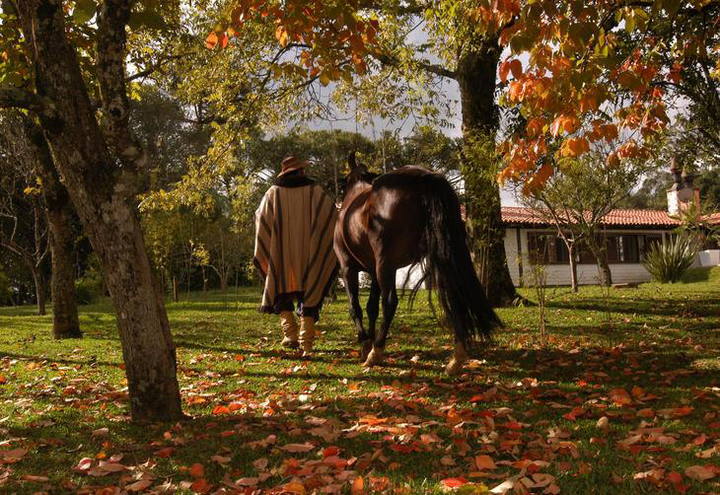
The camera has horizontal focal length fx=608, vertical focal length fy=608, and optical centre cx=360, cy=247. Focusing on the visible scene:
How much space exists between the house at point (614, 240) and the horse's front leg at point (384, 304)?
19.9 metres

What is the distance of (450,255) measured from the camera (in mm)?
5438

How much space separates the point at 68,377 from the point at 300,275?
2.78 m

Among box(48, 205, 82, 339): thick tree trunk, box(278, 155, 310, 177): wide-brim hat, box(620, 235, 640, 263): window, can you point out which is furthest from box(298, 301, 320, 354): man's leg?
box(620, 235, 640, 263): window

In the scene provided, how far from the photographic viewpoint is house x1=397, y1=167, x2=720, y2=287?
2677 centimetres

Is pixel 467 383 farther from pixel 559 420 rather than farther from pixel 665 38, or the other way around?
pixel 665 38

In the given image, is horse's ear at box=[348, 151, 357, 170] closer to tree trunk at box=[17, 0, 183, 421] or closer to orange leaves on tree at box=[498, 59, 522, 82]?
orange leaves on tree at box=[498, 59, 522, 82]

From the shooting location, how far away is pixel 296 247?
295 inches

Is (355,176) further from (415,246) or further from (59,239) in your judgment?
(59,239)

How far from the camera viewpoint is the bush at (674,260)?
2205cm

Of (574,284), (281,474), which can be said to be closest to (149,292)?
(281,474)

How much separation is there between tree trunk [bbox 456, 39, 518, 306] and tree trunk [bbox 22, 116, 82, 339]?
21.9ft

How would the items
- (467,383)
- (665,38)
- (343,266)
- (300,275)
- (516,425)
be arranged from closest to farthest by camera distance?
(516,425) < (467,383) < (343,266) < (300,275) < (665,38)

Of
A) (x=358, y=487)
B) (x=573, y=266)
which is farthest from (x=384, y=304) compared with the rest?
(x=573, y=266)

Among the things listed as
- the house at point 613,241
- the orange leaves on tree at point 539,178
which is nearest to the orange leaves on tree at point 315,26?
the orange leaves on tree at point 539,178
